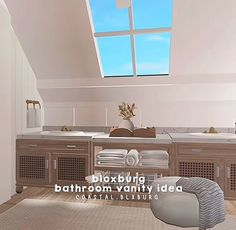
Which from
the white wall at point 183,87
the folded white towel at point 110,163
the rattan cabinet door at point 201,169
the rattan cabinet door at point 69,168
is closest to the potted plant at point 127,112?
the white wall at point 183,87

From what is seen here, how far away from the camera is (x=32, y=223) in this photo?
2674 millimetres

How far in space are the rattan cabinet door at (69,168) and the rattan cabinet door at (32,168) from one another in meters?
0.12

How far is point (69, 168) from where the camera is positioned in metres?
3.63

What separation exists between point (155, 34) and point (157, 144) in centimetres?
155

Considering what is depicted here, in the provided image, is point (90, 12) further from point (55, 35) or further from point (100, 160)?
point (100, 160)

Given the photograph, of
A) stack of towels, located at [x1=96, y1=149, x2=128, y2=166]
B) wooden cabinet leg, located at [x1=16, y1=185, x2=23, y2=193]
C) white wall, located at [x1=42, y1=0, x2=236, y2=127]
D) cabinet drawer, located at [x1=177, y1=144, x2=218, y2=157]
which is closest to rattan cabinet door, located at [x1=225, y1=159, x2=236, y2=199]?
cabinet drawer, located at [x1=177, y1=144, x2=218, y2=157]

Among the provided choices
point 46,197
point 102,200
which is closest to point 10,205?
point 46,197

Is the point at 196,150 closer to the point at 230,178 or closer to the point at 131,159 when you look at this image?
the point at 230,178

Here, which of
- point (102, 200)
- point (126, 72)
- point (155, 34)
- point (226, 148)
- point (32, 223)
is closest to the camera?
point (32, 223)

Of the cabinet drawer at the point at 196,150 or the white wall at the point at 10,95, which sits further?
the white wall at the point at 10,95

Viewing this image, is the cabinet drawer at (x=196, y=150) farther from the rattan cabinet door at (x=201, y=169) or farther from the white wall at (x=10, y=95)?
the white wall at (x=10, y=95)

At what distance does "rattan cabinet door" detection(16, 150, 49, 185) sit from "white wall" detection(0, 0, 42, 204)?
0.09m

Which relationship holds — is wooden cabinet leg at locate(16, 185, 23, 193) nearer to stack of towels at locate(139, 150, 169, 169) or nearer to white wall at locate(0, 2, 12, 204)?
white wall at locate(0, 2, 12, 204)

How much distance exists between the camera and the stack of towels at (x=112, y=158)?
11.3 feet
